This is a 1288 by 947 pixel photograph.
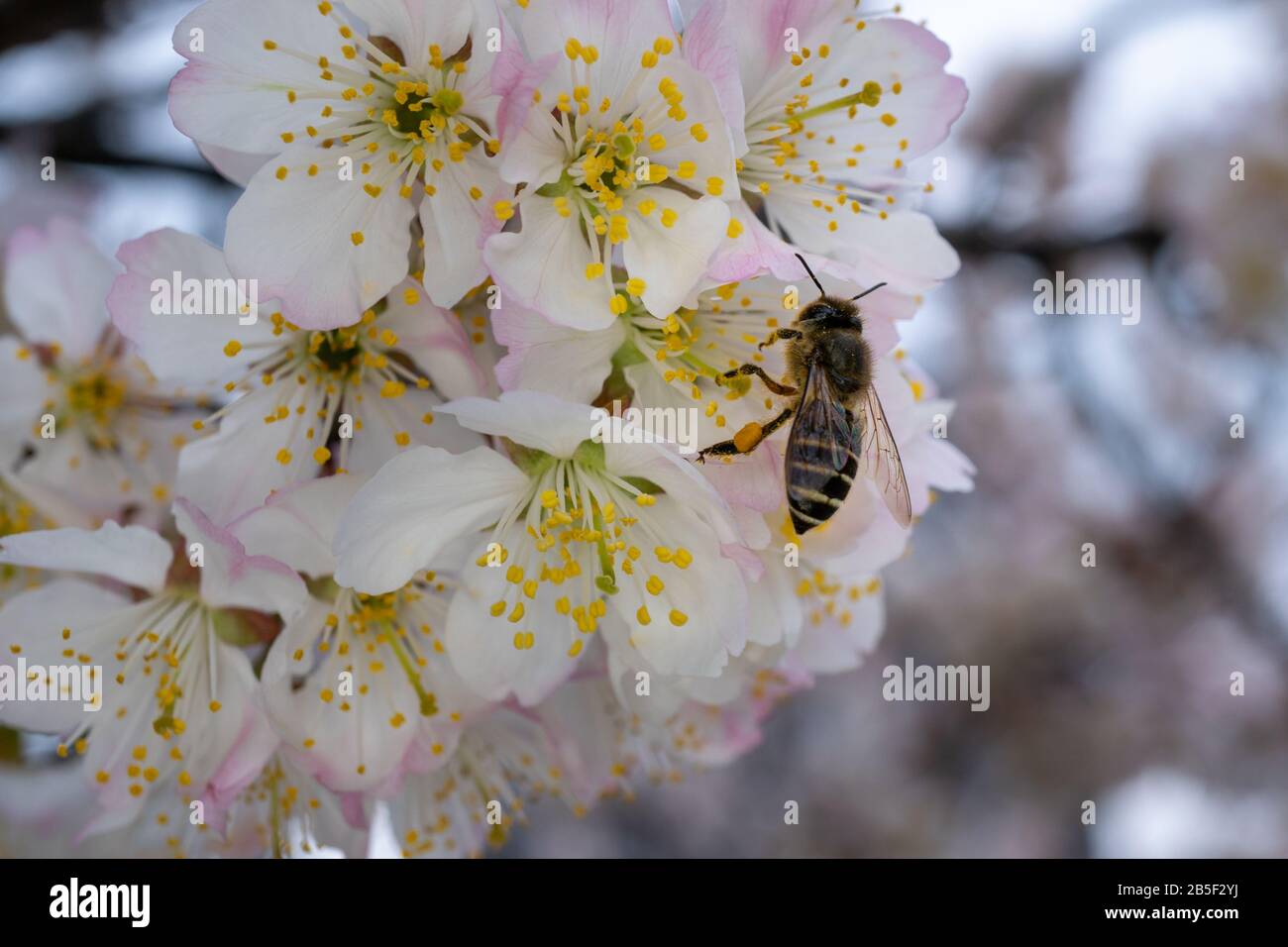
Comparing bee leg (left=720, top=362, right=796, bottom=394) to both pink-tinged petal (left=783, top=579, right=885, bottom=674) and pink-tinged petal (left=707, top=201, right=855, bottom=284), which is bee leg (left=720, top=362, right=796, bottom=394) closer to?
Answer: pink-tinged petal (left=707, top=201, right=855, bottom=284)

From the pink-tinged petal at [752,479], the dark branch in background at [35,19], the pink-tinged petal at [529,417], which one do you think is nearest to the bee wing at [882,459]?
the pink-tinged petal at [752,479]

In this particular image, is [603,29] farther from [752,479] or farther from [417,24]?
[752,479]

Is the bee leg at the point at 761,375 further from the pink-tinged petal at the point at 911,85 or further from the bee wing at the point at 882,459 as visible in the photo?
the pink-tinged petal at the point at 911,85

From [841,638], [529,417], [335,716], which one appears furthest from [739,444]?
[335,716]

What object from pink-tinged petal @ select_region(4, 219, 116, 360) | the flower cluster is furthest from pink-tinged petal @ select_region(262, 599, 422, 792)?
pink-tinged petal @ select_region(4, 219, 116, 360)
